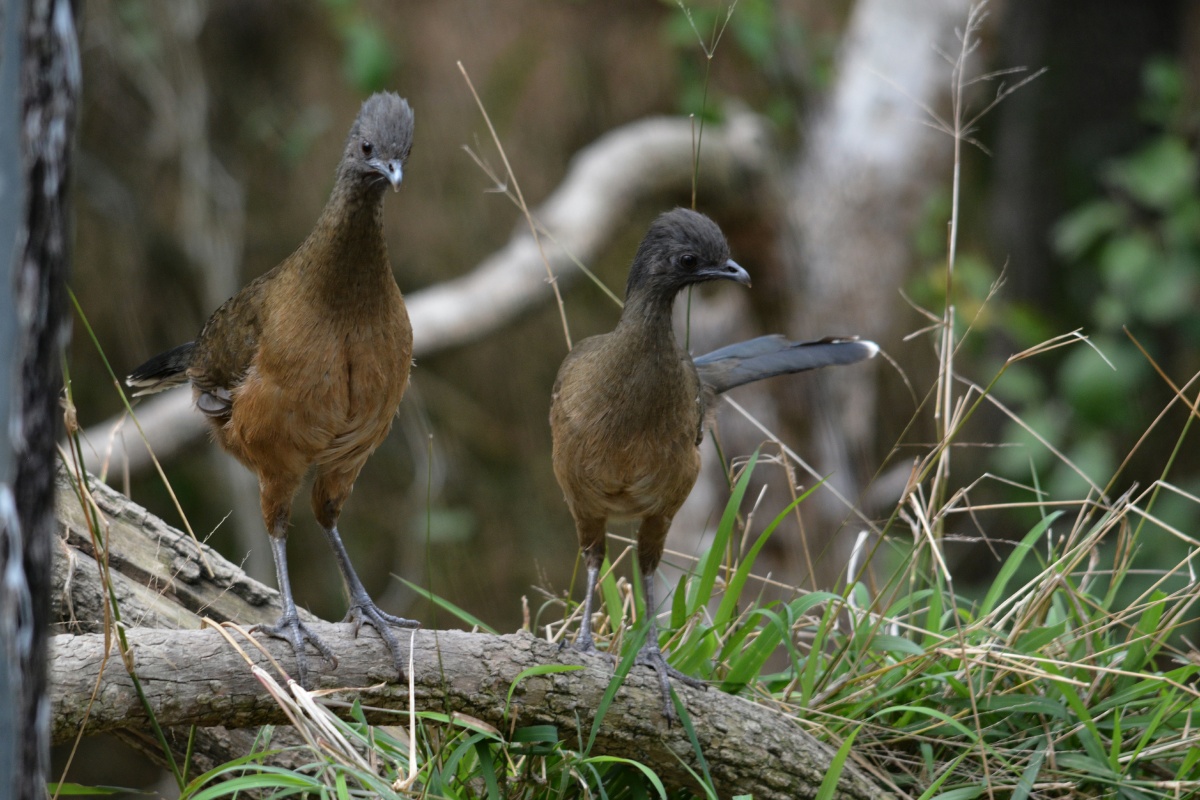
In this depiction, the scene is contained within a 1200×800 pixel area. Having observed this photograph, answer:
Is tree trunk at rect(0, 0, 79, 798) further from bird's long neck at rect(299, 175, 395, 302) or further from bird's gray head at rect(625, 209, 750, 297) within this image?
bird's gray head at rect(625, 209, 750, 297)

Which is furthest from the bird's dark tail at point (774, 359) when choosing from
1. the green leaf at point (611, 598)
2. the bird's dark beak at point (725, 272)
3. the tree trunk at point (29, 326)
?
the tree trunk at point (29, 326)

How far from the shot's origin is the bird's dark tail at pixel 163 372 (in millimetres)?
3084

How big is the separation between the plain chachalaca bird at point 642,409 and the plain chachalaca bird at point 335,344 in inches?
17.9

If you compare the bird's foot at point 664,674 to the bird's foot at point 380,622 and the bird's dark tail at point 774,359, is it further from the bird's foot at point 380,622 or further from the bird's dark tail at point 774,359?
the bird's dark tail at point 774,359

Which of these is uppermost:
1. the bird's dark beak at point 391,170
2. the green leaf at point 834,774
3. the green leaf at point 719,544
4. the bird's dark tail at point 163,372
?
the bird's dark beak at point 391,170

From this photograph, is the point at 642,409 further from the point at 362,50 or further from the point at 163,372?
the point at 362,50

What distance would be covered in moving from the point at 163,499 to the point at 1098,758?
659cm

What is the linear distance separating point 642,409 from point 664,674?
2.05 ft

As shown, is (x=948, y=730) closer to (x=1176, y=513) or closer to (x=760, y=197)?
(x=1176, y=513)

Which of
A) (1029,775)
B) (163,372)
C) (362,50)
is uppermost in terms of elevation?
(362,50)

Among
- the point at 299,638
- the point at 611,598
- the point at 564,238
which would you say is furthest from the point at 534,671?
the point at 564,238

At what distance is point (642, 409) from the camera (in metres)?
2.72

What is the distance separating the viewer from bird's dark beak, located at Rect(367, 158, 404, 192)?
7.73ft

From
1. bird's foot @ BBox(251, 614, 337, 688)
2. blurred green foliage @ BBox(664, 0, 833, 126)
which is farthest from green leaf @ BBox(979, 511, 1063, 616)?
blurred green foliage @ BBox(664, 0, 833, 126)
